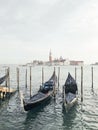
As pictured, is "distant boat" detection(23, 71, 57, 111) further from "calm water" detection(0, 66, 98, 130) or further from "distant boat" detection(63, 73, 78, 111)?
"distant boat" detection(63, 73, 78, 111)

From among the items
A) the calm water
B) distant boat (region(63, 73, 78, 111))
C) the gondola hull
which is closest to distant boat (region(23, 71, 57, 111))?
the gondola hull

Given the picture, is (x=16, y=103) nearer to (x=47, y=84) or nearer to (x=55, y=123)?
(x=47, y=84)

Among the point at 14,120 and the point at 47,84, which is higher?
the point at 47,84

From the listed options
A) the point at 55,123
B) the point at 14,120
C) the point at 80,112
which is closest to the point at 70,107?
the point at 80,112

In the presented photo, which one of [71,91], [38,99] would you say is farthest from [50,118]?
[71,91]

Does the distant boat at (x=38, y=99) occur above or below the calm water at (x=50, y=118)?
above

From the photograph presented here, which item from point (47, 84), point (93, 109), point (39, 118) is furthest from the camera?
point (47, 84)

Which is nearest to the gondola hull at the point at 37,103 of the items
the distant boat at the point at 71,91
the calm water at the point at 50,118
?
the calm water at the point at 50,118

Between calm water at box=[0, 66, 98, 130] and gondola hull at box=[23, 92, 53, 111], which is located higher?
gondola hull at box=[23, 92, 53, 111]

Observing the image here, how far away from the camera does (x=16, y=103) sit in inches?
844

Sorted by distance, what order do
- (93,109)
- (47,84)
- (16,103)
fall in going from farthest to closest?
1. (47,84)
2. (16,103)
3. (93,109)

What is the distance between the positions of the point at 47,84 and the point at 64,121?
10.5 m

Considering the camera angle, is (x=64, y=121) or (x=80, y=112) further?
(x=80, y=112)

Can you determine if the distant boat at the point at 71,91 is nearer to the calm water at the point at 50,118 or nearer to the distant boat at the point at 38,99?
the calm water at the point at 50,118
